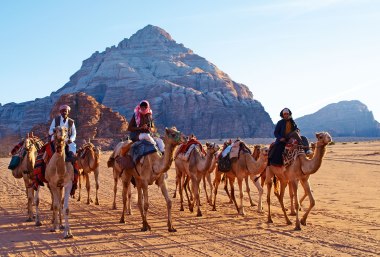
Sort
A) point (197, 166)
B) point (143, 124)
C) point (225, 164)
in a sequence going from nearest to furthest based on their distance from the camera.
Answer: point (143, 124)
point (197, 166)
point (225, 164)

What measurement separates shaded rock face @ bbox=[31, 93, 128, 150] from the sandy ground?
240 feet

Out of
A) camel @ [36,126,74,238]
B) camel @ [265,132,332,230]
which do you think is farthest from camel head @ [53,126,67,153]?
camel @ [265,132,332,230]

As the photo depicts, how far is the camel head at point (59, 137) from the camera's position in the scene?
11.3 metres

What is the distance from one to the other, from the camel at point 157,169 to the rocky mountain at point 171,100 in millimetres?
121455

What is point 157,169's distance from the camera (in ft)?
40.3

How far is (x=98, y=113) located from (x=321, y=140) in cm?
8550

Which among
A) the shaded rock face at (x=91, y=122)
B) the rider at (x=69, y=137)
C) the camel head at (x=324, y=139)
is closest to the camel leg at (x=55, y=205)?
the rider at (x=69, y=137)

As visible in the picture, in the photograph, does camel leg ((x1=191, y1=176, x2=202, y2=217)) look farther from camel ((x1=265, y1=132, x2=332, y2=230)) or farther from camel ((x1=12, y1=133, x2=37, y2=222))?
camel ((x1=12, y1=133, x2=37, y2=222))

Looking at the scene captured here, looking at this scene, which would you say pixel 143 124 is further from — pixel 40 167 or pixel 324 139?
pixel 324 139

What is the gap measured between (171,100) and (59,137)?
139816 millimetres

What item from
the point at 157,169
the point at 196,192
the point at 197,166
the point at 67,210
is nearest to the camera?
the point at 67,210

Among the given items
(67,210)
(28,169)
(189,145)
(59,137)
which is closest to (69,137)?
(59,137)

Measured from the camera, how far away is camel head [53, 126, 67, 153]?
11.3 metres

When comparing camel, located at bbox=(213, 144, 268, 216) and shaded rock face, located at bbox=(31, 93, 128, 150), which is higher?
shaded rock face, located at bbox=(31, 93, 128, 150)
